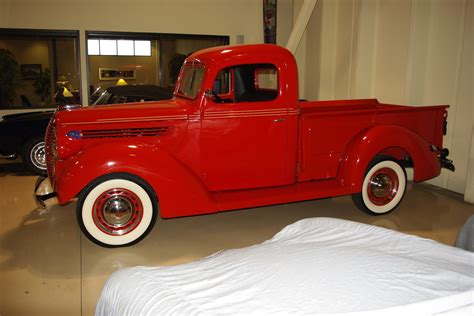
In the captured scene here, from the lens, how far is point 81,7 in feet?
28.2

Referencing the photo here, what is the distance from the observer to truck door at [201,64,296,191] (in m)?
4.41

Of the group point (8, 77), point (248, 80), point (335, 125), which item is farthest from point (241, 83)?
point (8, 77)

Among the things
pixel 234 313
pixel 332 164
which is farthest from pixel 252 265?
pixel 332 164

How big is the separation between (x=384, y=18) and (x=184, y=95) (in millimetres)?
3789

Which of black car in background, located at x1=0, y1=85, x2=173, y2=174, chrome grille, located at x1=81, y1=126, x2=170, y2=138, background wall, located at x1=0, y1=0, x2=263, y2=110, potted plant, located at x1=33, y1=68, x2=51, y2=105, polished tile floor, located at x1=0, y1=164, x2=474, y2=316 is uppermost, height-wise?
background wall, located at x1=0, y1=0, x2=263, y2=110

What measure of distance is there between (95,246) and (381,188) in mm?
3292

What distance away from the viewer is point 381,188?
5129 millimetres

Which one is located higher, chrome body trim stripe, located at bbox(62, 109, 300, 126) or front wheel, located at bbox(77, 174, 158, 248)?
chrome body trim stripe, located at bbox(62, 109, 300, 126)

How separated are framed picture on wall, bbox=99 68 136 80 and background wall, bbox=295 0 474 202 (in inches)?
187

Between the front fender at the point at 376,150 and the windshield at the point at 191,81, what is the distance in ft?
6.05

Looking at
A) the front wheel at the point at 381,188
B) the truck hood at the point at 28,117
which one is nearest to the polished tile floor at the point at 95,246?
the front wheel at the point at 381,188

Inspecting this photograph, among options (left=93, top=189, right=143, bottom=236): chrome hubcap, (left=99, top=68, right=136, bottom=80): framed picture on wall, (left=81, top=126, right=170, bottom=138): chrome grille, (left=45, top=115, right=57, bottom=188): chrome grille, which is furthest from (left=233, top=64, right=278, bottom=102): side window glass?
(left=99, top=68, right=136, bottom=80): framed picture on wall

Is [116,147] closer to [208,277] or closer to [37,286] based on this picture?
[37,286]

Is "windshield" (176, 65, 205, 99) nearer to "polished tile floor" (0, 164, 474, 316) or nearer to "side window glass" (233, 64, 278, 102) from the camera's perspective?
"side window glass" (233, 64, 278, 102)
